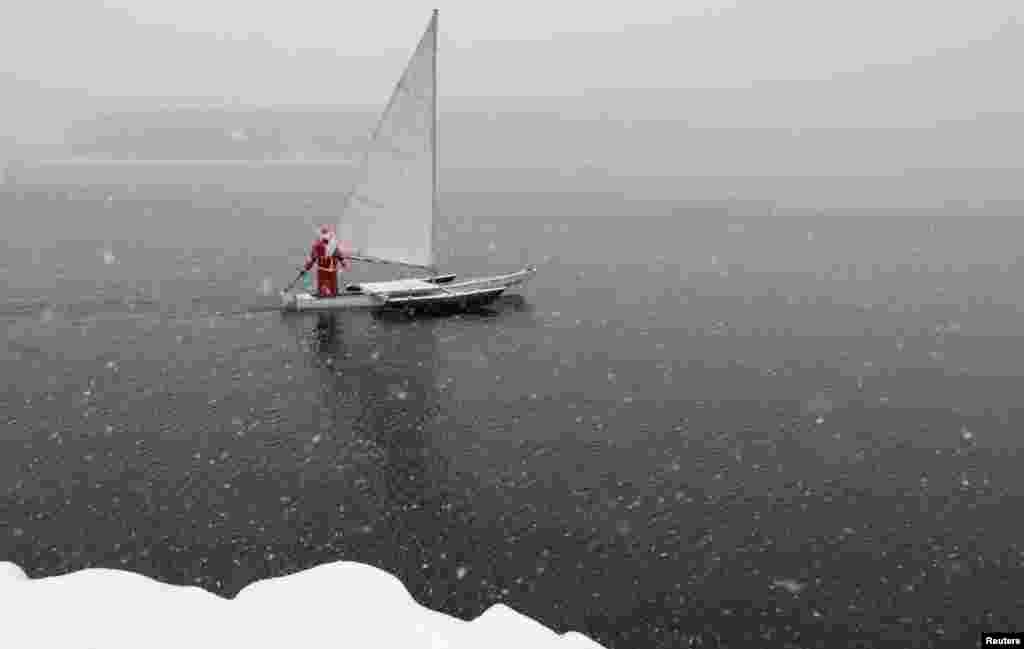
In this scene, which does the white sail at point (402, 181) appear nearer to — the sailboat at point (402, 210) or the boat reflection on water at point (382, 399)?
the sailboat at point (402, 210)

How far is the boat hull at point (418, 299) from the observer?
3781cm

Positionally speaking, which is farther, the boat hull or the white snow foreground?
the boat hull

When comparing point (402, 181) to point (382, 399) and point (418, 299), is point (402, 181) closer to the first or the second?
point (418, 299)

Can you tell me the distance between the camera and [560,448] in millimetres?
24250

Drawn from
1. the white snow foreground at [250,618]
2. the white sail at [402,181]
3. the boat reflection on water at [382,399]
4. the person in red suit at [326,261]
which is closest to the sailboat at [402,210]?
the white sail at [402,181]

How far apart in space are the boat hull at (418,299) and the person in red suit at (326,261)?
2.12 feet

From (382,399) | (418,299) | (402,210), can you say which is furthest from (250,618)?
(402,210)

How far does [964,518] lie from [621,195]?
96508 mm

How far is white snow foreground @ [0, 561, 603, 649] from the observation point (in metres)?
11.0

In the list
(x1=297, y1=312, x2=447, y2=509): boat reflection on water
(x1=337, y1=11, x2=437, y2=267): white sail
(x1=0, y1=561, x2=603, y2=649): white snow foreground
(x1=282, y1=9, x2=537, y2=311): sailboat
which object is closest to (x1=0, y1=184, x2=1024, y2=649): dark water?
(x1=297, y1=312, x2=447, y2=509): boat reflection on water

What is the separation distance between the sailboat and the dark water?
4.35 ft

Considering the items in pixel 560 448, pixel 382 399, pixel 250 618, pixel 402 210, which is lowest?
pixel 560 448

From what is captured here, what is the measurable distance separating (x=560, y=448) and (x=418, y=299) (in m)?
16.7

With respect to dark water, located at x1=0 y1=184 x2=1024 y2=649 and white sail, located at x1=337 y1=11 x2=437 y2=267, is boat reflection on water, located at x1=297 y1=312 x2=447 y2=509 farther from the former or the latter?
white sail, located at x1=337 y1=11 x2=437 y2=267
